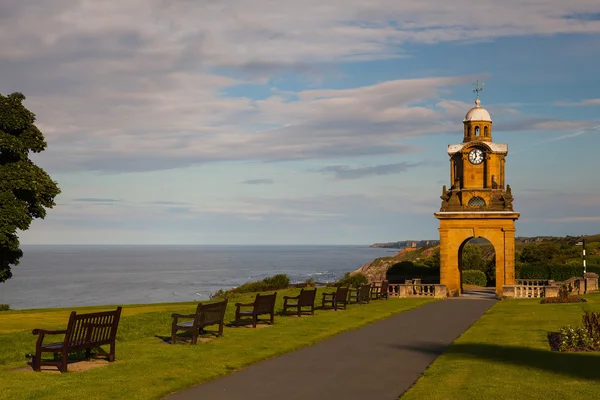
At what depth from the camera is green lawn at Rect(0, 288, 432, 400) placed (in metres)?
11.4

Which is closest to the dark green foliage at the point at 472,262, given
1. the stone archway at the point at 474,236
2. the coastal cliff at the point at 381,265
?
the coastal cliff at the point at 381,265

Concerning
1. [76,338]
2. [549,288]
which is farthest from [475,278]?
[76,338]

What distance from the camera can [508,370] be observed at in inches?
522

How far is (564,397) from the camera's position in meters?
10.9

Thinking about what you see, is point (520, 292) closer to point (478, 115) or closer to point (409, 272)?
point (478, 115)

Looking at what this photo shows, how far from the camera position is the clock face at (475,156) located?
4500 cm

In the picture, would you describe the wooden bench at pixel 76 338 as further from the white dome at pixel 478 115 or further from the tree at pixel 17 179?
the white dome at pixel 478 115

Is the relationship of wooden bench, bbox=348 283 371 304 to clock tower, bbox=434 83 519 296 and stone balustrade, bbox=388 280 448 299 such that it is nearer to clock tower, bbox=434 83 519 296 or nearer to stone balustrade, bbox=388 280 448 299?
stone balustrade, bbox=388 280 448 299

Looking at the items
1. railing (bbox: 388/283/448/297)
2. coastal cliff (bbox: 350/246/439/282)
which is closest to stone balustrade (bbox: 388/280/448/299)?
railing (bbox: 388/283/448/297)

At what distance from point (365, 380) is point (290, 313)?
1364 centimetres

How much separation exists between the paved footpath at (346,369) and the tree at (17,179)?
13247 mm

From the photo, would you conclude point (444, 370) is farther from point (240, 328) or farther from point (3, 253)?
point (3, 253)

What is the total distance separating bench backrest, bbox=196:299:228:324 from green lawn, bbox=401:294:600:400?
4.99m

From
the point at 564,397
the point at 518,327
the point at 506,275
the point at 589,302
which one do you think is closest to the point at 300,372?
the point at 564,397
